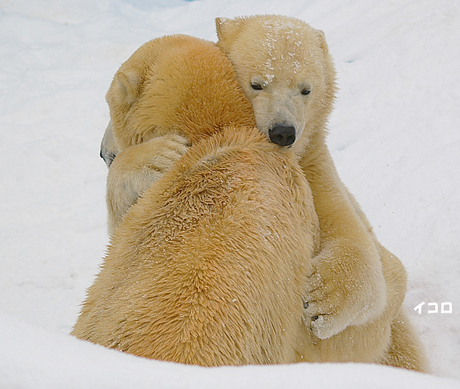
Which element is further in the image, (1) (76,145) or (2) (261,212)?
(1) (76,145)

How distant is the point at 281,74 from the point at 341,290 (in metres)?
0.66

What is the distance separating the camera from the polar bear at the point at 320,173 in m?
1.43

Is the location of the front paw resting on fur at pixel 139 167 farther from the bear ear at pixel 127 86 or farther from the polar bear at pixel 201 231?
the bear ear at pixel 127 86

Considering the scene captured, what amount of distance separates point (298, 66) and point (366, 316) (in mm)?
761

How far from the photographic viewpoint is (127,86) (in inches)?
58.8

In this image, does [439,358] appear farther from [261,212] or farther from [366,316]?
[261,212]

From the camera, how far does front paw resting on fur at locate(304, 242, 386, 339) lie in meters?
1.38

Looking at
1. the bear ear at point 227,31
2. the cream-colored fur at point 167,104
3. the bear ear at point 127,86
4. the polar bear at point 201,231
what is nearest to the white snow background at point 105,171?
the polar bear at point 201,231

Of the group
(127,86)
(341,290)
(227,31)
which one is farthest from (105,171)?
(341,290)

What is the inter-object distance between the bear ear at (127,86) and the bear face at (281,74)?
0.96 ft

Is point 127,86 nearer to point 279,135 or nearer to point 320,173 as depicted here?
point 279,135

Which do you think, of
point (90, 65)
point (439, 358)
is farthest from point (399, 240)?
point (90, 65)

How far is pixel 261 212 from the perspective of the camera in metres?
1.23

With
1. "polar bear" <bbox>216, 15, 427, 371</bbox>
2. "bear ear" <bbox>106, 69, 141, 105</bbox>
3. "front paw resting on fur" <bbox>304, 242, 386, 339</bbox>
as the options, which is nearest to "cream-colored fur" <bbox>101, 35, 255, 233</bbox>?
"bear ear" <bbox>106, 69, 141, 105</bbox>
